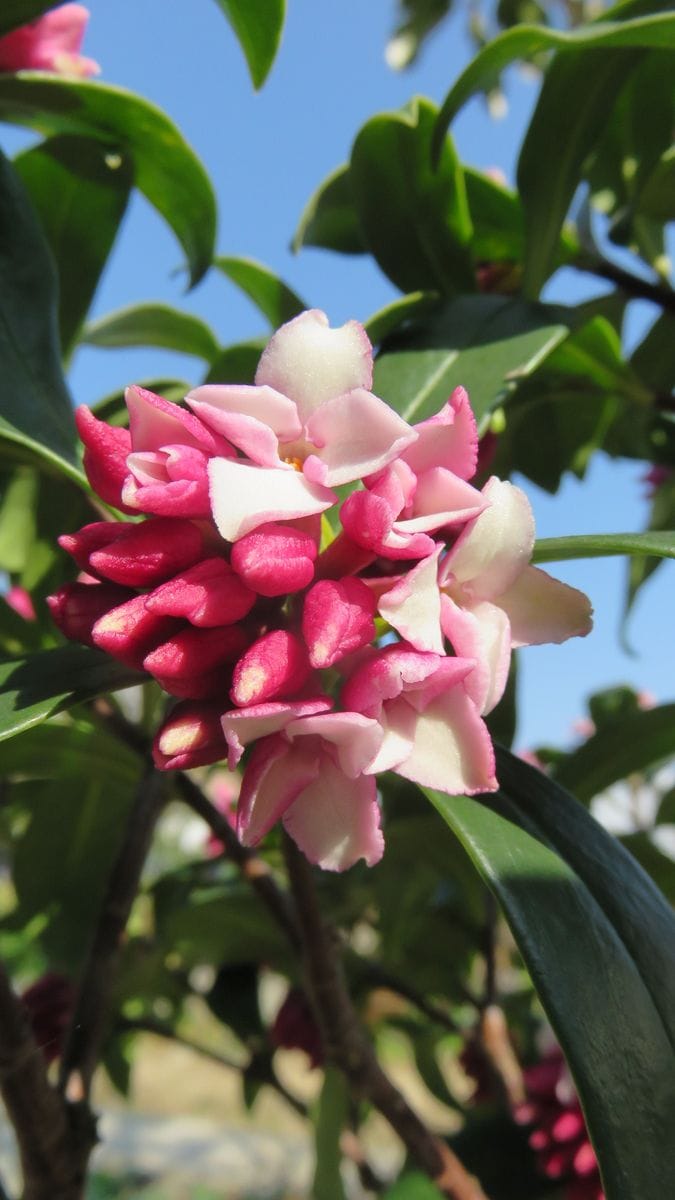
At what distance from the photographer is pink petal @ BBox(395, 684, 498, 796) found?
0.53 m

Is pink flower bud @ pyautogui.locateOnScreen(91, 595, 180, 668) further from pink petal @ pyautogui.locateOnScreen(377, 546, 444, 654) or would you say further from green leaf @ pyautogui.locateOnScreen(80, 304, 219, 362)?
green leaf @ pyautogui.locateOnScreen(80, 304, 219, 362)

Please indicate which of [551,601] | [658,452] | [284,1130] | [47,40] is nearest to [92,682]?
[551,601]

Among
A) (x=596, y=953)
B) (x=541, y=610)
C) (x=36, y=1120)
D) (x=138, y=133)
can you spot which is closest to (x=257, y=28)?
(x=138, y=133)

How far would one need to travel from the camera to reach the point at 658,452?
52.3 inches

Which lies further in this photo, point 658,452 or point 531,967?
point 658,452

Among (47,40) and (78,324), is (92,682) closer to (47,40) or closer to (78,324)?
(78,324)

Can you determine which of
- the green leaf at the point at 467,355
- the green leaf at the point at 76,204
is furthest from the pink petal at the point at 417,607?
the green leaf at the point at 76,204

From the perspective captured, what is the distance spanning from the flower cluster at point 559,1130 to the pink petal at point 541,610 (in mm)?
642

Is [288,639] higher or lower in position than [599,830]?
higher

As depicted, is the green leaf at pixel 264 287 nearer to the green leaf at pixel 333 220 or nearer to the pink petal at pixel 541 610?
the green leaf at pixel 333 220

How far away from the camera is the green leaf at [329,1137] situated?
1.26 metres

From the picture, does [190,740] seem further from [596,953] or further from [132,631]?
[596,953]

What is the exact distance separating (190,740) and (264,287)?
2.18 feet

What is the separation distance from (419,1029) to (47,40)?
1548mm
